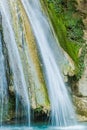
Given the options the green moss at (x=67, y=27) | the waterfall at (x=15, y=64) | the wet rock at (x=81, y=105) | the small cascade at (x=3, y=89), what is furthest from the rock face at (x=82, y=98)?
the small cascade at (x=3, y=89)

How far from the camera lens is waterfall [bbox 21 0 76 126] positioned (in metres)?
10.8

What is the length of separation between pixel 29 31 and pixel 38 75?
47.1 inches

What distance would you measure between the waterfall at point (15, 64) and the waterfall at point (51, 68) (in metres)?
0.70

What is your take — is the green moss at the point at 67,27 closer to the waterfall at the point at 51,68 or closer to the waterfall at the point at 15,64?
the waterfall at the point at 51,68

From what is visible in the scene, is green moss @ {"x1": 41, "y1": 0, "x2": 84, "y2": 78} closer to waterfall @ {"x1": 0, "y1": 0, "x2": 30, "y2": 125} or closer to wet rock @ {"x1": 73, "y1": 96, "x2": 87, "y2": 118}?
wet rock @ {"x1": 73, "y1": 96, "x2": 87, "y2": 118}

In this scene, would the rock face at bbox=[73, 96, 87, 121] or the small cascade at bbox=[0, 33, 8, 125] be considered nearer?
the small cascade at bbox=[0, 33, 8, 125]

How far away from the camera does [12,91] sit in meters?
10.3

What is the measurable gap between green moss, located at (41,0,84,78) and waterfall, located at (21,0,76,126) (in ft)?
1.67

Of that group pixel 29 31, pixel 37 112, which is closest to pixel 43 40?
pixel 29 31

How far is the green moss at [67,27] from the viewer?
12.6m

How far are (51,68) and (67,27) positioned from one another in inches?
98.9

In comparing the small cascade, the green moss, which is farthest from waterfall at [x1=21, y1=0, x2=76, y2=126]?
the small cascade

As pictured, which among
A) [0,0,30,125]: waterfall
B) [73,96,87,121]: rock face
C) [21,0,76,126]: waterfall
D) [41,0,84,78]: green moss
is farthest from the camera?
[41,0,84,78]: green moss

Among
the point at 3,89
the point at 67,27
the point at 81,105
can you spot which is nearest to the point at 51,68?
the point at 3,89
